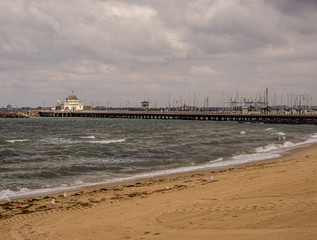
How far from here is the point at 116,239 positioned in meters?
6.81

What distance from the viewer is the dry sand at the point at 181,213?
6724 mm

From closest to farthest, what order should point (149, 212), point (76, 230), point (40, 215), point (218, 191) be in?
point (76, 230)
point (149, 212)
point (40, 215)
point (218, 191)

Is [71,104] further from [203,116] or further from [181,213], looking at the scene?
[181,213]

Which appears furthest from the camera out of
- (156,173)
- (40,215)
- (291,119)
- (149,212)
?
(291,119)

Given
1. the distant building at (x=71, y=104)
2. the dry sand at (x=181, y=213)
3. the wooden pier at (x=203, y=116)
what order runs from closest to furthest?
the dry sand at (x=181, y=213) → the wooden pier at (x=203, y=116) → the distant building at (x=71, y=104)

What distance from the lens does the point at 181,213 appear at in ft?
27.1

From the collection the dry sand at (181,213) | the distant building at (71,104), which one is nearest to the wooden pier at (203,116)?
the distant building at (71,104)

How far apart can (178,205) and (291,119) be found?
263ft

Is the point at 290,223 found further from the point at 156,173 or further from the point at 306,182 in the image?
the point at 156,173

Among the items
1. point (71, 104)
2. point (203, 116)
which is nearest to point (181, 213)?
point (203, 116)

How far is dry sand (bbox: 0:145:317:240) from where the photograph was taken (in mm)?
6724

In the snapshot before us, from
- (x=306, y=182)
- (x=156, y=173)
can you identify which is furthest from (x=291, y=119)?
(x=306, y=182)

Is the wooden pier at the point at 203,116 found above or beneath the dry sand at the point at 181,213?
above

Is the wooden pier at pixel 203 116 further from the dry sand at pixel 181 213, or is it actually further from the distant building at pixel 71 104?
the dry sand at pixel 181 213
